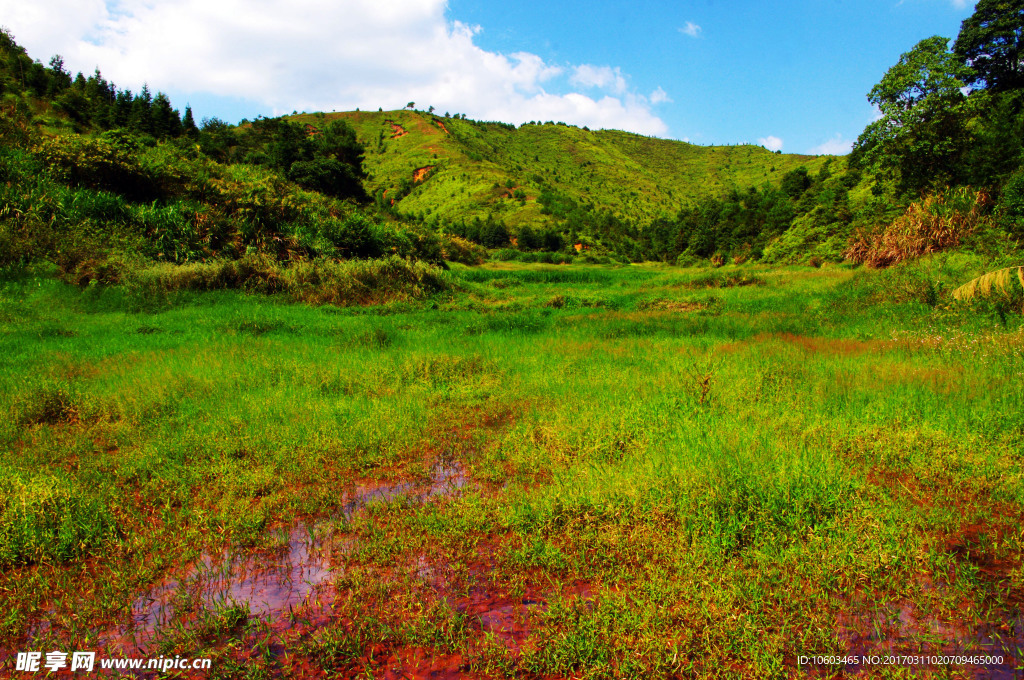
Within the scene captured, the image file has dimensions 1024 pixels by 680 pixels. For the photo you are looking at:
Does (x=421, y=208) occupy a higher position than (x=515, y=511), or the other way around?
(x=421, y=208)

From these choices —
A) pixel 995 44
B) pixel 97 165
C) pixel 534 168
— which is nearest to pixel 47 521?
pixel 97 165

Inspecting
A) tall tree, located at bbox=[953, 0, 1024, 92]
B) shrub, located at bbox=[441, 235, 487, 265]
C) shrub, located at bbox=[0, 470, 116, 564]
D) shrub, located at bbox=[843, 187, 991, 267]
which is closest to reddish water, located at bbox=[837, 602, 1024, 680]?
shrub, located at bbox=[0, 470, 116, 564]

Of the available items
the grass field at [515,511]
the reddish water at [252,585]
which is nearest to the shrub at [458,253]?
the grass field at [515,511]

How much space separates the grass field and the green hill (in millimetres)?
52797

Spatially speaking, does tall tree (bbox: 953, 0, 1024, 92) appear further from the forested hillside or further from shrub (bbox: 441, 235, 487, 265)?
shrub (bbox: 441, 235, 487, 265)

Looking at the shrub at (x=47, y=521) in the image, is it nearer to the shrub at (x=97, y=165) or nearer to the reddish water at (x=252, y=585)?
the reddish water at (x=252, y=585)

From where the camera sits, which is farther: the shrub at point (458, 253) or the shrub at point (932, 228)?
the shrub at point (458, 253)

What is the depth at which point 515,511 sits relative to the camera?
4.09 metres

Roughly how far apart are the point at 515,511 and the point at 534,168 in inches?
4550

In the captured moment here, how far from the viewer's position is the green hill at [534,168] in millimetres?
74125

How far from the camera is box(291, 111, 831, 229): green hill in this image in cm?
7412

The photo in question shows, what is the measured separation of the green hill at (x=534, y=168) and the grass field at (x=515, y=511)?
52.8m

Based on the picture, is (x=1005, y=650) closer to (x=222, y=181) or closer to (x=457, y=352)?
(x=457, y=352)

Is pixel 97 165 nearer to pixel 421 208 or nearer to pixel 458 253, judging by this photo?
pixel 458 253
